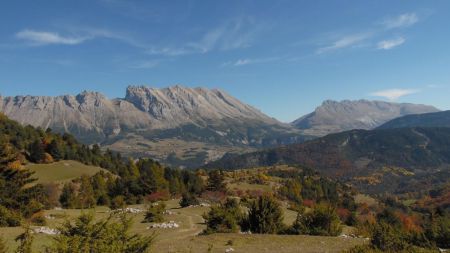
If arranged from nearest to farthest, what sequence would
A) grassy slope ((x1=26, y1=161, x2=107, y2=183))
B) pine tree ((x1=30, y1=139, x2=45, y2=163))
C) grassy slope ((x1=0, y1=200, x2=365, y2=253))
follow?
grassy slope ((x1=0, y1=200, x2=365, y2=253)) < grassy slope ((x1=26, y1=161, x2=107, y2=183)) < pine tree ((x1=30, y1=139, x2=45, y2=163))

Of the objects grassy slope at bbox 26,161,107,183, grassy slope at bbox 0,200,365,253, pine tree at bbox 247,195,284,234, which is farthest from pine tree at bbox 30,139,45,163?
pine tree at bbox 247,195,284,234

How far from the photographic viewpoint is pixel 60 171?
113562 millimetres

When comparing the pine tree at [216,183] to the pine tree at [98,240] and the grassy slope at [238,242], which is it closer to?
the grassy slope at [238,242]

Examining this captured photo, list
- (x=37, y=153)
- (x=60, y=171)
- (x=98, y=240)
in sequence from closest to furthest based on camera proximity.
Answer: (x=98, y=240)
(x=60, y=171)
(x=37, y=153)

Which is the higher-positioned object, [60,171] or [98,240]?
[98,240]

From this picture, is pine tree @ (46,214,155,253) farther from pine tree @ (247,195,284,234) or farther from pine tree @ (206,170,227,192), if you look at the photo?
pine tree @ (206,170,227,192)

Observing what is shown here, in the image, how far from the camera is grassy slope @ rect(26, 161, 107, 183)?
105812 millimetres

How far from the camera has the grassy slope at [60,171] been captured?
106 meters

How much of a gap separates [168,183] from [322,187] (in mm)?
103037

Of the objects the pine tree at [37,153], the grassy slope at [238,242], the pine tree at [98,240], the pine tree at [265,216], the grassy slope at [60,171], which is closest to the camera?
the pine tree at [98,240]

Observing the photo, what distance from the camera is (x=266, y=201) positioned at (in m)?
39.0

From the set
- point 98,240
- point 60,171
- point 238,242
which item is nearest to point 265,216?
point 238,242

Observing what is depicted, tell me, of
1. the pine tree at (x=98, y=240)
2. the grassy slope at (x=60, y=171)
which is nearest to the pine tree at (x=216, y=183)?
the grassy slope at (x=60, y=171)

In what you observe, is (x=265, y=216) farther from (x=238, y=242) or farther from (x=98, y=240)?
(x=98, y=240)
